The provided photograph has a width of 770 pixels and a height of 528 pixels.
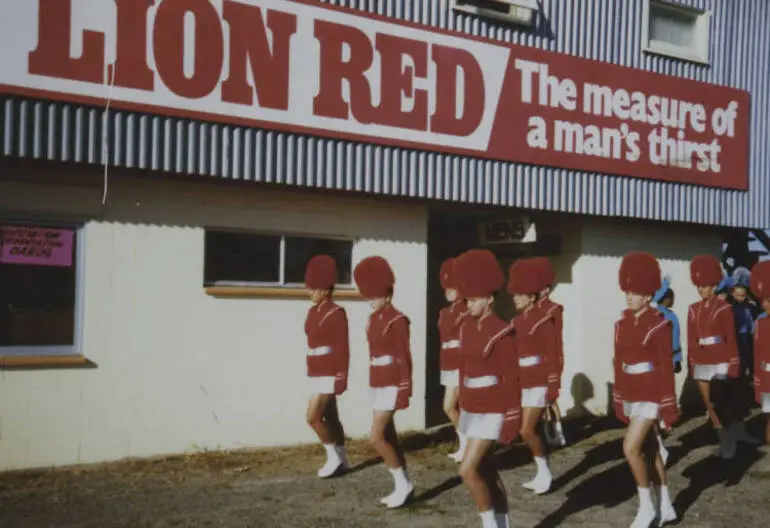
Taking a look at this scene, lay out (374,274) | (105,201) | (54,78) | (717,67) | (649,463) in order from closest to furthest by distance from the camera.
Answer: (649,463) < (374,274) < (54,78) < (105,201) < (717,67)

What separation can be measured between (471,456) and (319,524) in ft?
5.48

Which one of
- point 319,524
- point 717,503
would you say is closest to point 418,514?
point 319,524

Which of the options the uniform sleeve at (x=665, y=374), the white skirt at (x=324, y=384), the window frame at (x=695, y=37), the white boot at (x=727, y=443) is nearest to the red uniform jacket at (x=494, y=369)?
the uniform sleeve at (x=665, y=374)

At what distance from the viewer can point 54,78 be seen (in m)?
8.91

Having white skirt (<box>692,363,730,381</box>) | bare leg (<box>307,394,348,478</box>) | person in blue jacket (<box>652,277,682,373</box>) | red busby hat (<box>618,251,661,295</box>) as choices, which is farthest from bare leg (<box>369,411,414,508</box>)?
person in blue jacket (<box>652,277,682,373</box>)

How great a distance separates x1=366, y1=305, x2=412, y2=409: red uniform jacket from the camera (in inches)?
316

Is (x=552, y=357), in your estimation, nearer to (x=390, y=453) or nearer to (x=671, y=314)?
(x=390, y=453)

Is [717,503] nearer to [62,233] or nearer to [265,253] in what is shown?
[265,253]

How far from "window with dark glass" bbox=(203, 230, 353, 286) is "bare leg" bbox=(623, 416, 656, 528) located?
5000 mm

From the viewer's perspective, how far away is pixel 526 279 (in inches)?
337

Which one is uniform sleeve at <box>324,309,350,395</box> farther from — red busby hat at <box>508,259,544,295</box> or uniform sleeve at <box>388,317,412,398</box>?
red busby hat at <box>508,259,544,295</box>

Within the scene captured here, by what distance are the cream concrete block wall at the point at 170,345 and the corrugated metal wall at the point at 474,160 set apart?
0.50 metres

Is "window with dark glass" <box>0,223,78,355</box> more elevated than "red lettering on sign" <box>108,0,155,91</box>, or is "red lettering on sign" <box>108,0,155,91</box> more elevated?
"red lettering on sign" <box>108,0,155,91</box>

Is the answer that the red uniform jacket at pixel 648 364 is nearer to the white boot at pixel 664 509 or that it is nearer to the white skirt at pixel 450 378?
the white boot at pixel 664 509
